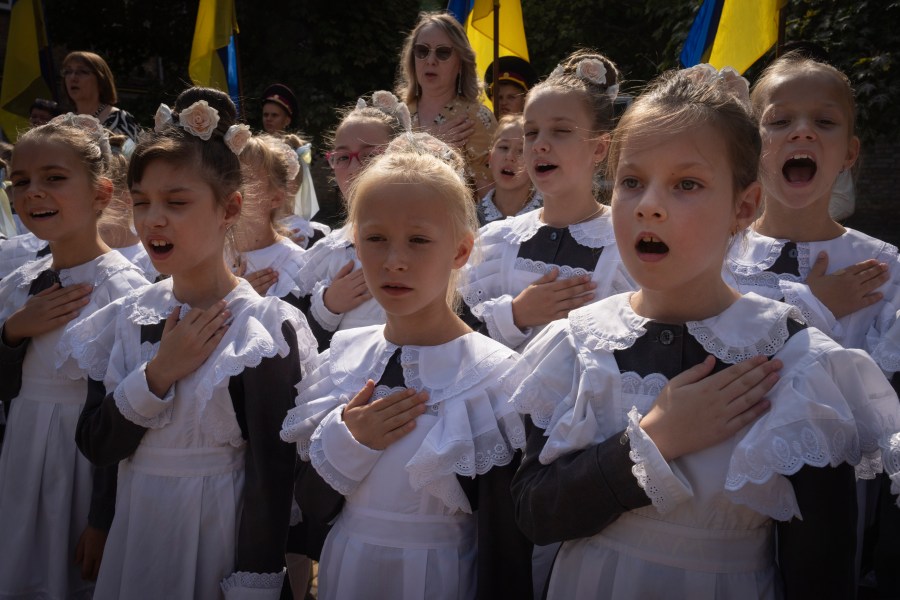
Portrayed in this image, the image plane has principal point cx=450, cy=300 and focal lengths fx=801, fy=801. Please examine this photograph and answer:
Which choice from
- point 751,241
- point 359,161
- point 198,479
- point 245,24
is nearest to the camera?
point 198,479

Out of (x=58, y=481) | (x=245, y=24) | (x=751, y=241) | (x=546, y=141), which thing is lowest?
(x=58, y=481)

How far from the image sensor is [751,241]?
295cm

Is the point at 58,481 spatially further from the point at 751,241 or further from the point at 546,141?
the point at 751,241

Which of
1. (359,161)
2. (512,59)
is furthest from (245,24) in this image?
(359,161)

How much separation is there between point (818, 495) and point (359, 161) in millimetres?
2606

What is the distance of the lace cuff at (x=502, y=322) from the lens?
9.45ft

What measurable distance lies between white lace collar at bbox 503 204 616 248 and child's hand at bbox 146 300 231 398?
1212 mm

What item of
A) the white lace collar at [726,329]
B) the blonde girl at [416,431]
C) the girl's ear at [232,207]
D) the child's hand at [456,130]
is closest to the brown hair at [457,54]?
the child's hand at [456,130]

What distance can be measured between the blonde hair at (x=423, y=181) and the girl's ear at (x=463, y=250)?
1 cm

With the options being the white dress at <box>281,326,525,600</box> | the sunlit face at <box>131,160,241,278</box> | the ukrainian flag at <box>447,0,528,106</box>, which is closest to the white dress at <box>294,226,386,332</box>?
the sunlit face at <box>131,160,241,278</box>

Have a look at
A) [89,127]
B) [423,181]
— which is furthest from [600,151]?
[89,127]

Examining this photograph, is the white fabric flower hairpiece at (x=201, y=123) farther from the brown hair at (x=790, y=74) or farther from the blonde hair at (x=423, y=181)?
the brown hair at (x=790, y=74)

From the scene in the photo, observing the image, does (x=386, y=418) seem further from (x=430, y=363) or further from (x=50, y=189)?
(x=50, y=189)

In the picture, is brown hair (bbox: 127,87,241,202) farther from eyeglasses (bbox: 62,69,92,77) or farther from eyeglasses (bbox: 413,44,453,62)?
eyeglasses (bbox: 62,69,92,77)
